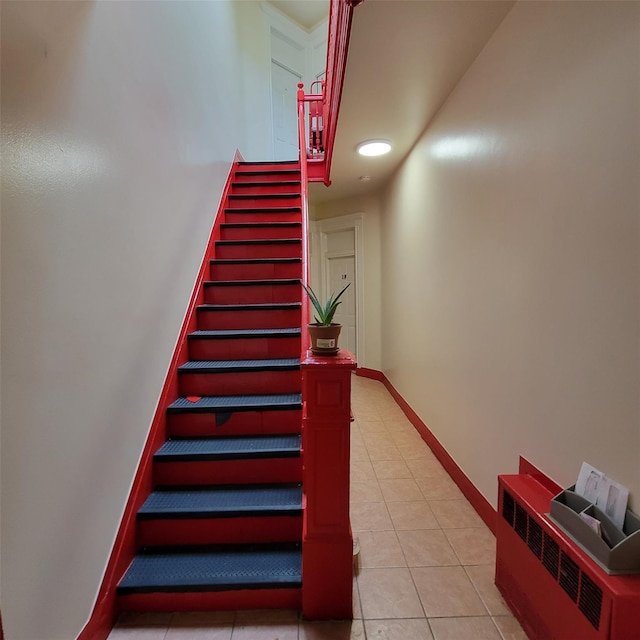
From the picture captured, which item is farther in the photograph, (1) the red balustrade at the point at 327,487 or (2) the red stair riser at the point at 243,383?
(2) the red stair riser at the point at 243,383

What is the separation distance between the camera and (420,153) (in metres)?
2.74

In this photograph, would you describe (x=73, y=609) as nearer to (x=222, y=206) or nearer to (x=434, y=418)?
(x=434, y=418)

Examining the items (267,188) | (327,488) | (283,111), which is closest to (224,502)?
(327,488)

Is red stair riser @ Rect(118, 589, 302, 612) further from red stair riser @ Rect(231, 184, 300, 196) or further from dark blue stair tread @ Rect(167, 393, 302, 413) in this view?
red stair riser @ Rect(231, 184, 300, 196)

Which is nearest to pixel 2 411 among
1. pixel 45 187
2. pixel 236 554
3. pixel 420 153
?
pixel 45 187

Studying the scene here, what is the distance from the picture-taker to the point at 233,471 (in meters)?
1.68

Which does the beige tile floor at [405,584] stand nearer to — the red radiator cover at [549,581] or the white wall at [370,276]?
the red radiator cover at [549,581]

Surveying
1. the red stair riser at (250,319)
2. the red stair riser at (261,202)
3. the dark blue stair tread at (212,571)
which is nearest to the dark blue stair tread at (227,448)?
the dark blue stair tread at (212,571)

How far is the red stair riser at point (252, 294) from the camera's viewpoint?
8.24ft

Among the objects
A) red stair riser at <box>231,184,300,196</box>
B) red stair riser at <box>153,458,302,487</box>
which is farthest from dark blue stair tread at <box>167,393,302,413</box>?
red stair riser at <box>231,184,300,196</box>

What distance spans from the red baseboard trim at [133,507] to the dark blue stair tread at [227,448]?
82mm

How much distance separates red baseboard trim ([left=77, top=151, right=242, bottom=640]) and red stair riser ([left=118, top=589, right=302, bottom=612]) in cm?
11

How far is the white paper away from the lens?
959 millimetres

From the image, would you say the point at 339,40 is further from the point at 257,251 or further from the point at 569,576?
the point at 569,576
